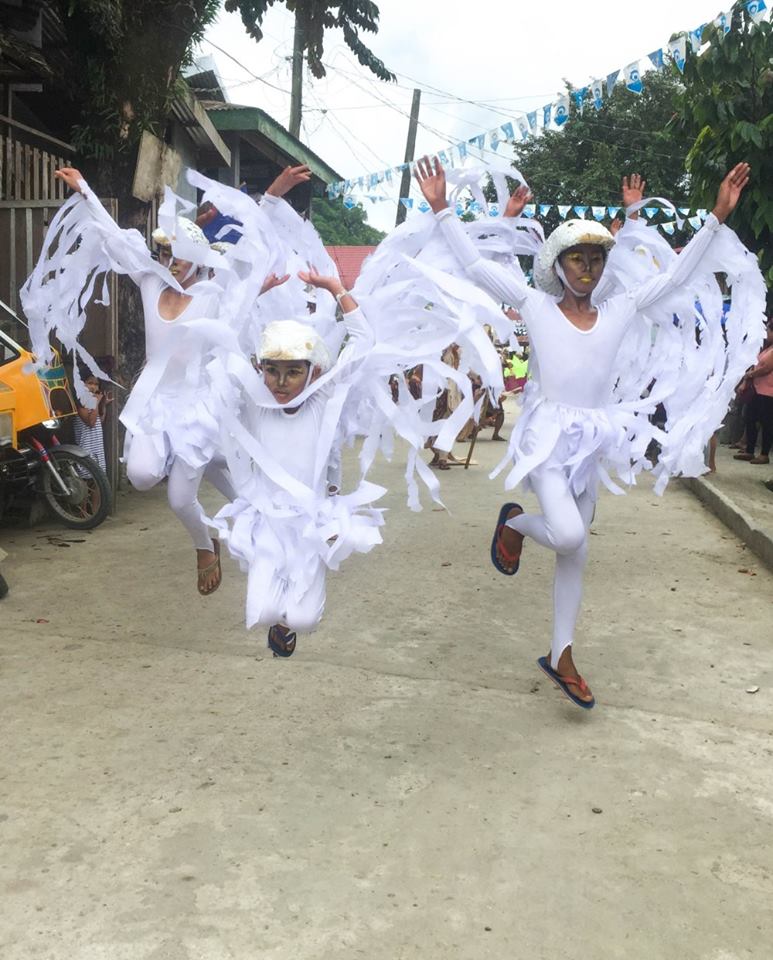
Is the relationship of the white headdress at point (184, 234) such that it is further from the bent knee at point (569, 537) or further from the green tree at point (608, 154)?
the green tree at point (608, 154)

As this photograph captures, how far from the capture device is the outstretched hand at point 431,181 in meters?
4.22

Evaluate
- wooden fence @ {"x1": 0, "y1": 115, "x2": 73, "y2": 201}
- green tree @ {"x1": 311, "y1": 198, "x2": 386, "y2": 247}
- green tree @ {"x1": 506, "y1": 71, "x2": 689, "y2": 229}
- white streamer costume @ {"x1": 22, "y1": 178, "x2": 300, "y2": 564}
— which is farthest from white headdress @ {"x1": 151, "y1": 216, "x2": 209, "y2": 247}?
green tree @ {"x1": 311, "y1": 198, "x2": 386, "y2": 247}

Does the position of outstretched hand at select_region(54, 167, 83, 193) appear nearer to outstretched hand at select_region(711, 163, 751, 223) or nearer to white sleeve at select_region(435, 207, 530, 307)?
white sleeve at select_region(435, 207, 530, 307)

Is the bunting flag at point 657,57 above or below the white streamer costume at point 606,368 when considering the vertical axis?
above

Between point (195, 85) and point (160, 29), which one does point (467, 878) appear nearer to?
point (160, 29)

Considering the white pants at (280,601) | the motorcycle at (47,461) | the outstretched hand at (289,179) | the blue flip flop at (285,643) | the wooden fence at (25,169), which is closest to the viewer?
the white pants at (280,601)

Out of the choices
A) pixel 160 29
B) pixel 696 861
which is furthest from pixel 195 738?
pixel 160 29

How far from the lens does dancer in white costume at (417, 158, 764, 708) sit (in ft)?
14.2

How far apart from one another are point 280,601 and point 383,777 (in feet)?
2.41

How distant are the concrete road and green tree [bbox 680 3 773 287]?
337cm

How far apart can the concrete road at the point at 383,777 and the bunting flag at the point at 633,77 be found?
701 cm

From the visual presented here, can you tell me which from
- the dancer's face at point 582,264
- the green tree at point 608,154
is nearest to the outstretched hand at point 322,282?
the dancer's face at point 582,264

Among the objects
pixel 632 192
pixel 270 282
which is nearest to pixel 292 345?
pixel 270 282

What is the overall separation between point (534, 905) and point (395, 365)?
2.02 meters
